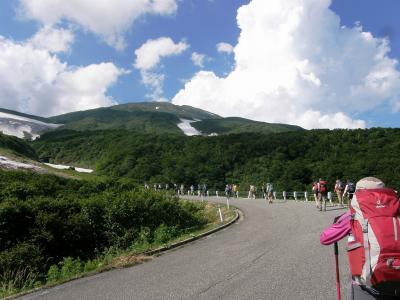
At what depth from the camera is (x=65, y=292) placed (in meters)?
8.18

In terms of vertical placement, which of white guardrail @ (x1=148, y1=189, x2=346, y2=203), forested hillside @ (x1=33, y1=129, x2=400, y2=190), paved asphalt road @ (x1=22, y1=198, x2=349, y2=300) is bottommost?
paved asphalt road @ (x1=22, y1=198, x2=349, y2=300)

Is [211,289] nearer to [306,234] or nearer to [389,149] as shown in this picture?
[306,234]

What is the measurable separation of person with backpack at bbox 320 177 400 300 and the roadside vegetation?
7572 mm

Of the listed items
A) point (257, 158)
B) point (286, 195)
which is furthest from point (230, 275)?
point (257, 158)

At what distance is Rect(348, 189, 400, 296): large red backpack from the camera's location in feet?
11.4

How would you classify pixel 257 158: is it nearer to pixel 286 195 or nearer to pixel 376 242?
pixel 286 195

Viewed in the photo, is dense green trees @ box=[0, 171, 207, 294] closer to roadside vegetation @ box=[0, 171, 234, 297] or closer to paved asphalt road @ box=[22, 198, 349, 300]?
roadside vegetation @ box=[0, 171, 234, 297]

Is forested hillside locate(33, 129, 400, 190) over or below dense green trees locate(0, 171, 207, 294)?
over

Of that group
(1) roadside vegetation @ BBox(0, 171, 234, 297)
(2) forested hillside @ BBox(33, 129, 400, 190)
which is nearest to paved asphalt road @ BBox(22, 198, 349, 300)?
(1) roadside vegetation @ BBox(0, 171, 234, 297)

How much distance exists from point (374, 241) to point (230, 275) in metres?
5.05

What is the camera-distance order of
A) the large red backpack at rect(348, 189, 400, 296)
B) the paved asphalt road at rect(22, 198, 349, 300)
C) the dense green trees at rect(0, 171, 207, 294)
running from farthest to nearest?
the dense green trees at rect(0, 171, 207, 294) → the paved asphalt road at rect(22, 198, 349, 300) → the large red backpack at rect(348, 189, 400, 296)

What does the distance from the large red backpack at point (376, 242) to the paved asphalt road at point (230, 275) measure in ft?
10.1

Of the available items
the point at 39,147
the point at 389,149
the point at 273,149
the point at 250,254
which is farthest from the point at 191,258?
the point at 39,147

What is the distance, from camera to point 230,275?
820cm
